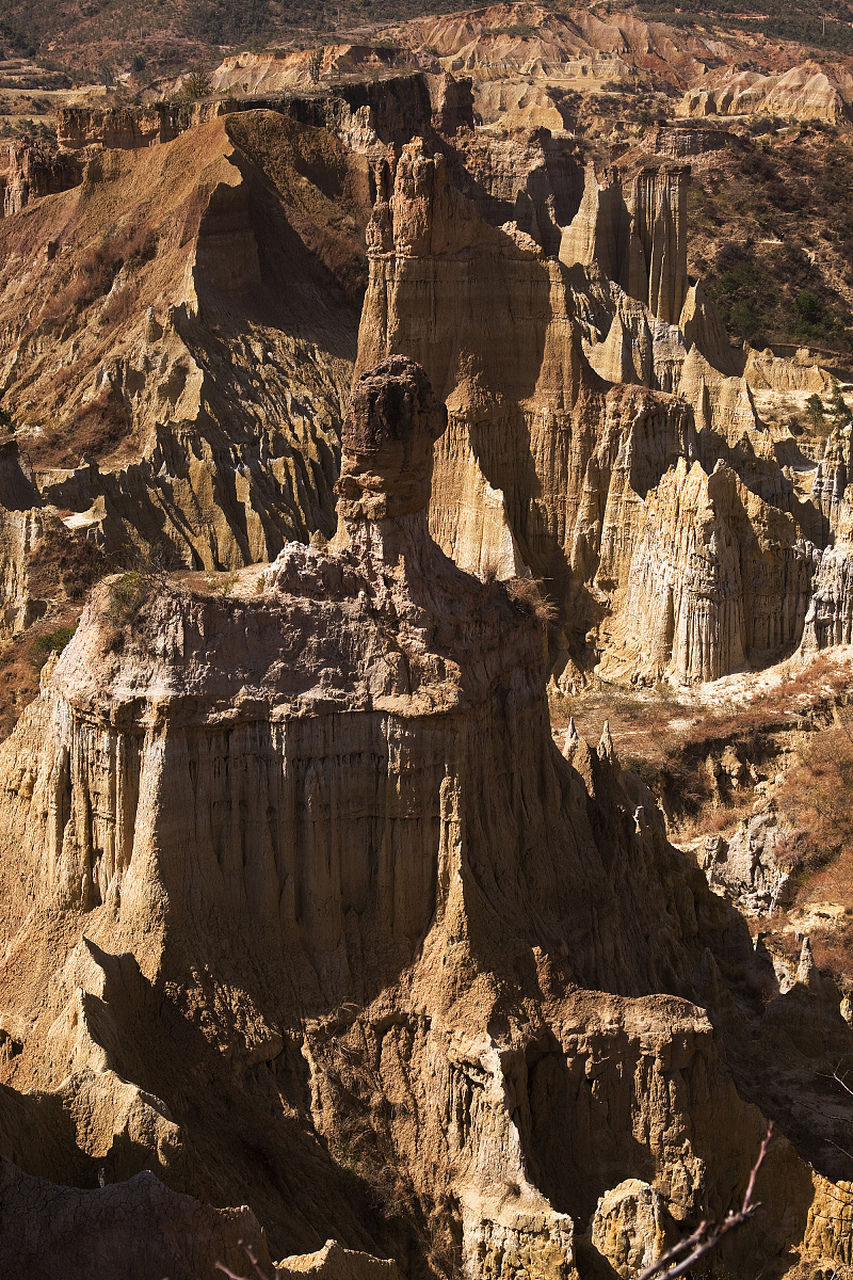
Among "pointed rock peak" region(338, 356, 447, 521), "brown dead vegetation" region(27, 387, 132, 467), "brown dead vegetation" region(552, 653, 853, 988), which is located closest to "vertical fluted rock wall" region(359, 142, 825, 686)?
"brown dead vegetation" region(552, 653, 853, 988)

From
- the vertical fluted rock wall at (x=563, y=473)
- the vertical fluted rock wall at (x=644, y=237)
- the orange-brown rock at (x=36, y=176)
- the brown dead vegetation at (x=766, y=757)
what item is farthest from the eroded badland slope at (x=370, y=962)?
the orange-brown rock at (x=36, y=176)

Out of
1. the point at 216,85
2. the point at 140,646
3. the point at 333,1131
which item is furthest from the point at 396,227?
the point at 216,85

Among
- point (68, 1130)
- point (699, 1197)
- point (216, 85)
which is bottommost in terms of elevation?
point (699, 1197)

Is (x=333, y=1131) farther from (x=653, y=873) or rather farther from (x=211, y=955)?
(x=653, y=873)

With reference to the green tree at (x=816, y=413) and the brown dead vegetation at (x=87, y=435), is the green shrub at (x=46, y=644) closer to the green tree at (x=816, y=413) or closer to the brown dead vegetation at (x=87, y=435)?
the brown dead vegetation at (x=87, y=435)

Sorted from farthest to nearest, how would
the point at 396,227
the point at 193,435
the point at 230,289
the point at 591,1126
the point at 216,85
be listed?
the point at 216,85 → the point at 230,289 → the point at 193,435 → the point at 396,227 → the point at 591,1126

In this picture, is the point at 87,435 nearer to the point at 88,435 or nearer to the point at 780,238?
the point at 88,435

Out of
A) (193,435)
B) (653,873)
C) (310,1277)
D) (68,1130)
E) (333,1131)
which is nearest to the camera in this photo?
(310,1277)
